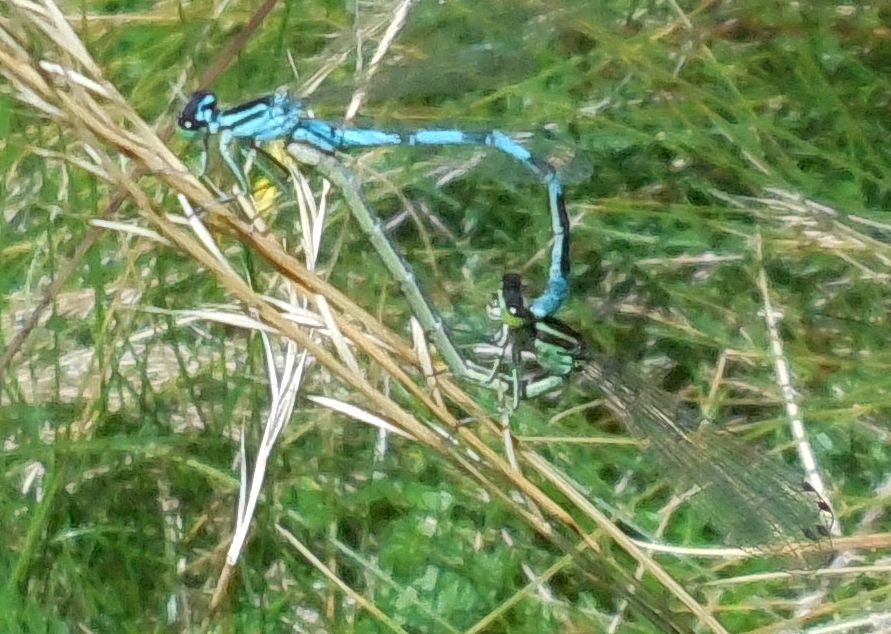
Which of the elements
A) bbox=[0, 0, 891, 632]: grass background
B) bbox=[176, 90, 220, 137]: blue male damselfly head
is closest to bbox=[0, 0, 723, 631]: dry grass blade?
bbox=[176, 90, 220, 137]: blue male damselfly head

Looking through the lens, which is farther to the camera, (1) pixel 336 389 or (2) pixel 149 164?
(1) pixel 336 389

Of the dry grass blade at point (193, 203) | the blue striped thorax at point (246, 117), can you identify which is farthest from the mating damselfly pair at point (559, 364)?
the dry grass blade at point (193, 203)

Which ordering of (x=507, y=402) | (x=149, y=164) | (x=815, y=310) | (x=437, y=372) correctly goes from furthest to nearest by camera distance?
(x=815, y=310) → (x=507, y=402) → (x=437, y=372) → (x=149, y=164)

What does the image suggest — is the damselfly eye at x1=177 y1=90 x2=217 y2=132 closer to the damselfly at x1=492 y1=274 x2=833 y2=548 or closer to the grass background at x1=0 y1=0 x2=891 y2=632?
the grass background at x1=0 y1=0 x2=891 y2=632

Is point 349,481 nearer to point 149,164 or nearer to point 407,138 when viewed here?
point 407,138

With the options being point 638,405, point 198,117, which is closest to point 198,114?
point 198,117

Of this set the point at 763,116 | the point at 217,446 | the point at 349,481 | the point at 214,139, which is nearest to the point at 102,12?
the point at 214,139

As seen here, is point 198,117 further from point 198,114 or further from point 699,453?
point 699,453
